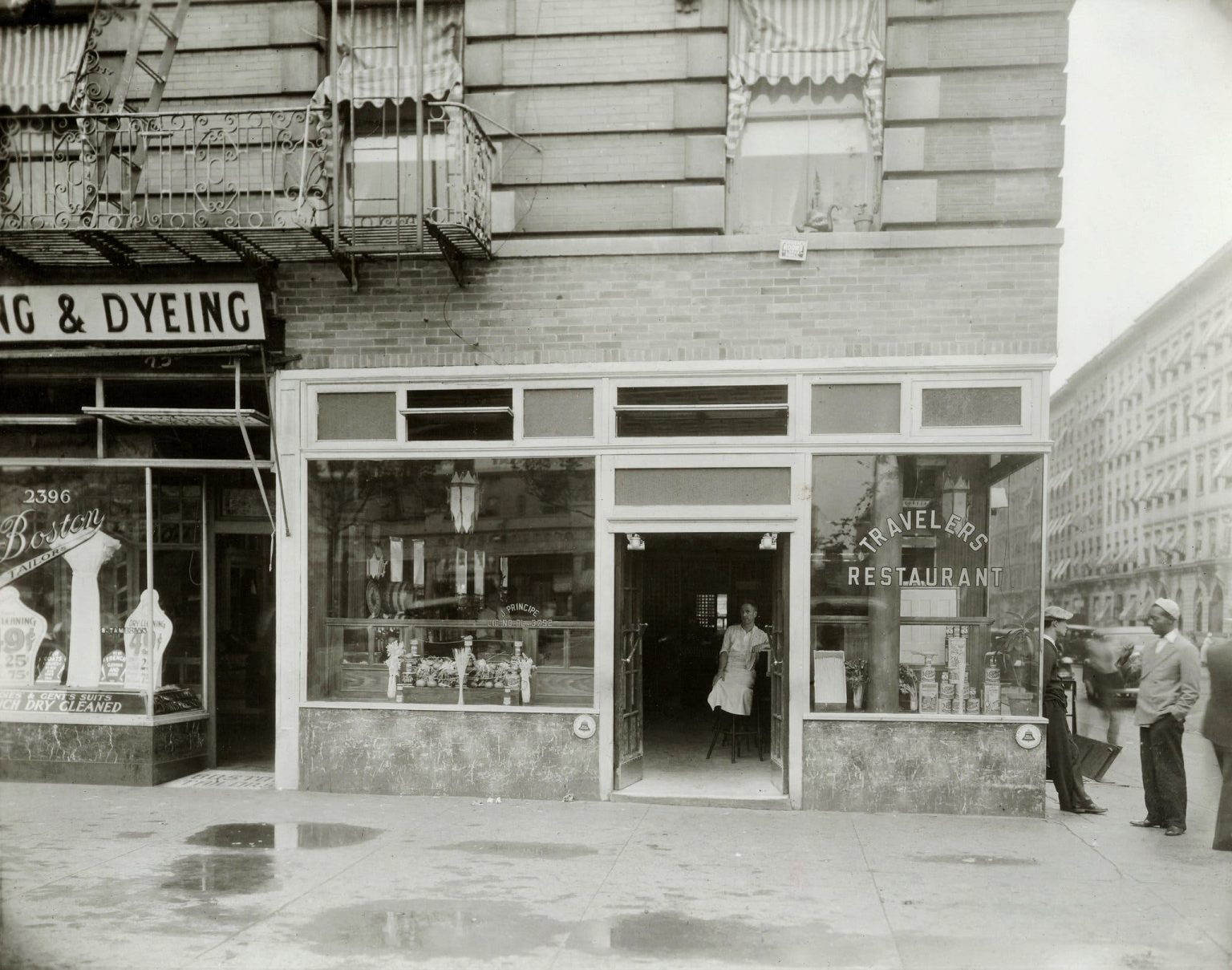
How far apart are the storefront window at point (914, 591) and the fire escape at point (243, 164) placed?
3969 millimetres

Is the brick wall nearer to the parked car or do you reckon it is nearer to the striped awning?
the striped awning

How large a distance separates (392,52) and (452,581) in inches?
194

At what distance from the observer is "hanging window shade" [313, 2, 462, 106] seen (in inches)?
378

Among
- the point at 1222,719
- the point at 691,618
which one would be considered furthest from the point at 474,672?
the point at 691,618

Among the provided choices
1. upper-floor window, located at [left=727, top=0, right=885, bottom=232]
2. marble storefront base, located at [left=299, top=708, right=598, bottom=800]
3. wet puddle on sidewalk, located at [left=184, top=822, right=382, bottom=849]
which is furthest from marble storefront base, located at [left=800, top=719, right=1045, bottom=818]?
upper-floor window, located at [left=727, top=0, right=885, bottom=232]

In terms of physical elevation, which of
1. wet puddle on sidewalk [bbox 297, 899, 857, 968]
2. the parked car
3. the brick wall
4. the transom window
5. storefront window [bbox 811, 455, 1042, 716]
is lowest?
the parked car

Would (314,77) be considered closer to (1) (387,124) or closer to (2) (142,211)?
(1) (387,124)

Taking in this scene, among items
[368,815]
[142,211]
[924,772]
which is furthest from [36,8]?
[924,772]

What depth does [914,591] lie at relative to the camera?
905cm

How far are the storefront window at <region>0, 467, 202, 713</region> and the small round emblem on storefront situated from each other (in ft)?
13.2

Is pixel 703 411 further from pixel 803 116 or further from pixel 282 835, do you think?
pixel 282 835

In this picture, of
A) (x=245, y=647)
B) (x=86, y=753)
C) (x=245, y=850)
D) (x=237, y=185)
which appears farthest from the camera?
(x=245, y=647)

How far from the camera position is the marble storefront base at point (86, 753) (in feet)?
31.8

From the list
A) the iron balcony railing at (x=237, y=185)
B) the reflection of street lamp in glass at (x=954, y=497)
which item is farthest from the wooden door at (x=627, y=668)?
the iron balcony railing at (x=237, y=185)
